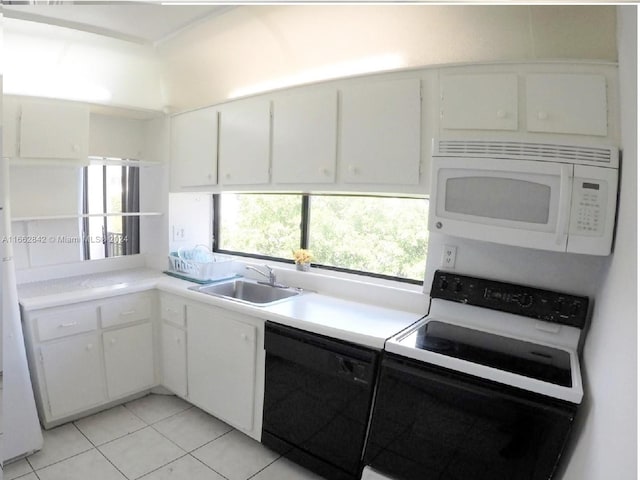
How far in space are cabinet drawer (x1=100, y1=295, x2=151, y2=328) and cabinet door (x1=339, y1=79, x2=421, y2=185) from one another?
166 cm

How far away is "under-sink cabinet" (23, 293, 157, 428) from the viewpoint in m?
2.13

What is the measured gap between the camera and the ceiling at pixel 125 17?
1833 millimetres

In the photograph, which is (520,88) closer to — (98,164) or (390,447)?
(390,447)

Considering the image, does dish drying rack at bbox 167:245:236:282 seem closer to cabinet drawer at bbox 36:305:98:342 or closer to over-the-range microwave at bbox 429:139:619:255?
cabinet drawer at bbox 36:305:98:342

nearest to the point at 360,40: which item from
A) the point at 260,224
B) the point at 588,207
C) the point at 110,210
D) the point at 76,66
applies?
the point at 588,207

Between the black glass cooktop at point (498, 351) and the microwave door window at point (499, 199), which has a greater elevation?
the microwave door window at point (499, 199)

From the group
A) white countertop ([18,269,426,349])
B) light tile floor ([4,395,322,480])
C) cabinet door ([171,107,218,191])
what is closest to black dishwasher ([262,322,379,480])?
white countertop ([18,269,426,349])

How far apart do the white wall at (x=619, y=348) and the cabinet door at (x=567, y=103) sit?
0.11m

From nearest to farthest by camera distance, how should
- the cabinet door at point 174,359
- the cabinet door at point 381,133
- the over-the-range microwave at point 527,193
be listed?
the over-the-range microwave at point 527,193 < the cabinet door at point 381,133 < the cabinet door at point 174,359

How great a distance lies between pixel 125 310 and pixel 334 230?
152 centimetres

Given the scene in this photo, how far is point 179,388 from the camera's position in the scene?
2.51 m

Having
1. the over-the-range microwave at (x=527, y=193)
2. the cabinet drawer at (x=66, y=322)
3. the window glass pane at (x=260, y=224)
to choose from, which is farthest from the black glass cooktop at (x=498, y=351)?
the cabinet drawer at (x=66, y=322)

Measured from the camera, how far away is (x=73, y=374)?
2246 mm

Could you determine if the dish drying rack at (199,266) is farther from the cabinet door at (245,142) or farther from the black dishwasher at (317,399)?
the black dishwasher at (317,399)
